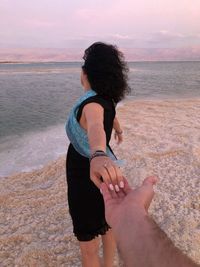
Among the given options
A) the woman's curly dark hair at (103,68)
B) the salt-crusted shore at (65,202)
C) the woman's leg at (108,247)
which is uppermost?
the woman's curly dark hair at (103,68)

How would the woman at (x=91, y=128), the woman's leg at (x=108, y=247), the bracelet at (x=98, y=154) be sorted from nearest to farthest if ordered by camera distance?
the bracelet at (x=98, y=154) → the woman at (x=91, y=128) → the woman's leg at (x=108, y=247)

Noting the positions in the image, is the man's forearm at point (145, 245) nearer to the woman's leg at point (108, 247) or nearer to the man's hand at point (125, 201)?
the man's hand at point (125, 201)

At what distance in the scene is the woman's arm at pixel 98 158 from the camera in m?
1.43

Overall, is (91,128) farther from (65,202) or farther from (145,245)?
(65,202)

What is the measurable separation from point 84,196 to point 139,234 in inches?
59.5

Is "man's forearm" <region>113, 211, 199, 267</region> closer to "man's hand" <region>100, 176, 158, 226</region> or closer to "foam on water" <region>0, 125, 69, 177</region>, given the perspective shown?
"man's hand" <region>100, 176, 158, 226</region>

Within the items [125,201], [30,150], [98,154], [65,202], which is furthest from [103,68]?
[30,150]

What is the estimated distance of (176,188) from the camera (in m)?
5.38

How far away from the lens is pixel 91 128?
2012 mm

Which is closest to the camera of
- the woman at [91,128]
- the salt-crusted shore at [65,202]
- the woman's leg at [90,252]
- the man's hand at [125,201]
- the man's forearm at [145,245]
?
the man's forearm at [145,245]

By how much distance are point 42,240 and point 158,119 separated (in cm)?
750

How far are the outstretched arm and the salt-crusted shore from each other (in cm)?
273

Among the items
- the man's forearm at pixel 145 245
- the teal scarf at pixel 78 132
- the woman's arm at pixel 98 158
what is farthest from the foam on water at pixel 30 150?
the man's forearm at pixel 145 245

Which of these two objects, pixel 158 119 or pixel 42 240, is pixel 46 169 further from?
pixel 158 119
